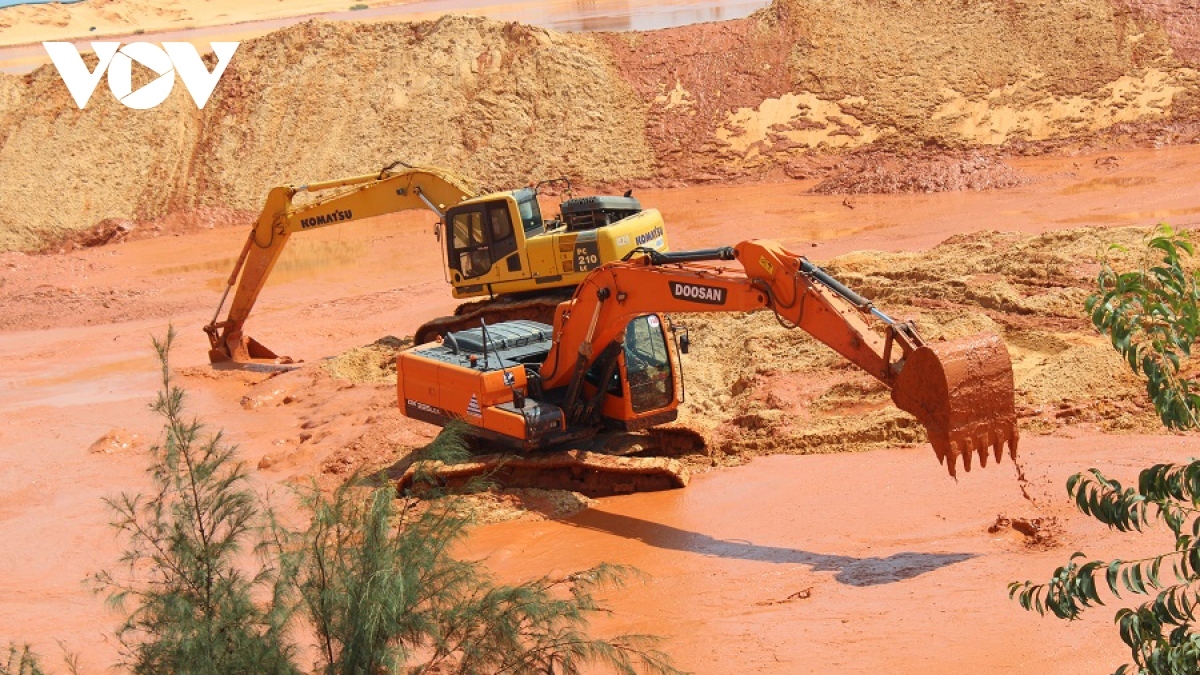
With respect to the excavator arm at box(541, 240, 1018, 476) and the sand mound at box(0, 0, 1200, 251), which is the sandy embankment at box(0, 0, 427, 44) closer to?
the sand mound at box(0, 0, 1200, 251)

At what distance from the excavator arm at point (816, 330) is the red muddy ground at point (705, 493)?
948 millimetres

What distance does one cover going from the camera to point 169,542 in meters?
7.01

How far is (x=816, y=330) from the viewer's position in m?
10.2

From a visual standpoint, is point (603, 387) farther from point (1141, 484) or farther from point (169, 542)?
point (1141, 484)

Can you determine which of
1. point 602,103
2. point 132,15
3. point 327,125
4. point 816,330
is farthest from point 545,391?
point 132,15

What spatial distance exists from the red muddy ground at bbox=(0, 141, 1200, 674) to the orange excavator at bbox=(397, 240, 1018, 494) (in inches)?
29.7

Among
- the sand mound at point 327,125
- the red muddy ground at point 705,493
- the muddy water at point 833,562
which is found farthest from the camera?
the sand mound at point 327,125

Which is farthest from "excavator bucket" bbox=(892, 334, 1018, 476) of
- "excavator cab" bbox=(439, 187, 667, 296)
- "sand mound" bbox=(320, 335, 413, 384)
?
"sand mound" bbox=(320, 335, 413, 384)

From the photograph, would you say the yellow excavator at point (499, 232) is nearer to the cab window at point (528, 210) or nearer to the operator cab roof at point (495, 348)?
the cab window at point (528, 210)

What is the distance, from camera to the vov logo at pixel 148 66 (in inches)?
1401

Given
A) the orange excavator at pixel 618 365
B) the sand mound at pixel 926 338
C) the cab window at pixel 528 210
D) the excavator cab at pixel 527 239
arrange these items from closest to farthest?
1. the orange excavator at pixel 618 365
2. the sand mound at pixel 926 338
3. the excavator cab at pixel 527 239
4. the cab window at pixel 528 210

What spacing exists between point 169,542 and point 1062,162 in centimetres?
2445

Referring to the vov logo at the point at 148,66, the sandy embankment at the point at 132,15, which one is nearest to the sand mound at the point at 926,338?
the vov logo at the point at 148,66

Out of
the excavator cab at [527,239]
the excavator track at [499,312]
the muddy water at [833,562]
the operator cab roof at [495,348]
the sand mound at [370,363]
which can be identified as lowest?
the muddy water at [833,562]
